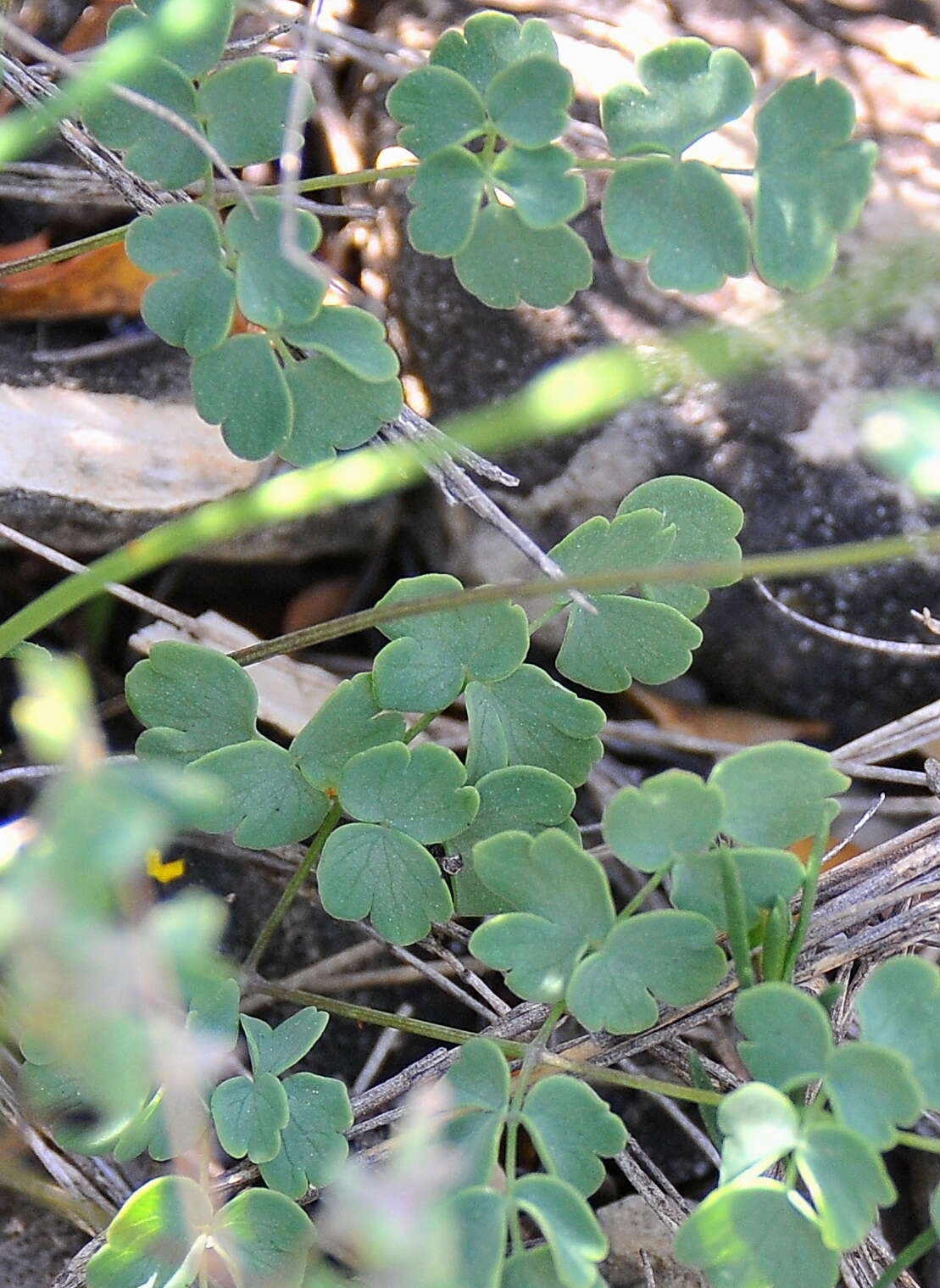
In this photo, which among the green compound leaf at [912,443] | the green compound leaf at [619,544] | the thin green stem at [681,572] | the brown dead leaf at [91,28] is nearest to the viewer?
the green compound leaf at [912,443]

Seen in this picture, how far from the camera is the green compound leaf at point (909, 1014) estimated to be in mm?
941

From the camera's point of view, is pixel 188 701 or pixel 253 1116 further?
pixel 188 701

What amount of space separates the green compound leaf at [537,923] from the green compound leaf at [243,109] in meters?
0.73

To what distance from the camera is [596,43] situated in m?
1.85

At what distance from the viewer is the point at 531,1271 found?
3.17 ft

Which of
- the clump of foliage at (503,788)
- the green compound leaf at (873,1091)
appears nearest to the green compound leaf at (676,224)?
the clump of foliage at (503,788)

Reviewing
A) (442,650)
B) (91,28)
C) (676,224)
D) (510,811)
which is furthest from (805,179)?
(91,28)

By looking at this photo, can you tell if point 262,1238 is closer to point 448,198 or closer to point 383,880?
point 383,880

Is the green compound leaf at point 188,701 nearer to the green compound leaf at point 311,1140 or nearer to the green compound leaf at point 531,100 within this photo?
the green compound leaf at point 311,1140

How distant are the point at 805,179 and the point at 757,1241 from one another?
954mm

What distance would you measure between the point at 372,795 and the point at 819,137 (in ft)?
2.55

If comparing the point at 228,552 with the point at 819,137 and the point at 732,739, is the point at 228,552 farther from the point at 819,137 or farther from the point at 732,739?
the point at 819,137

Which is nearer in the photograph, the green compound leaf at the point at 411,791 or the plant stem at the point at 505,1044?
the plant stem at the point at 505,1044

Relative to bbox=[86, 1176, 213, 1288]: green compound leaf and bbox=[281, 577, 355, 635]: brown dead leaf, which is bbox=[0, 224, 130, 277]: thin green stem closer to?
bbox=[281, 577, 355, 635]: brown dead leaf
